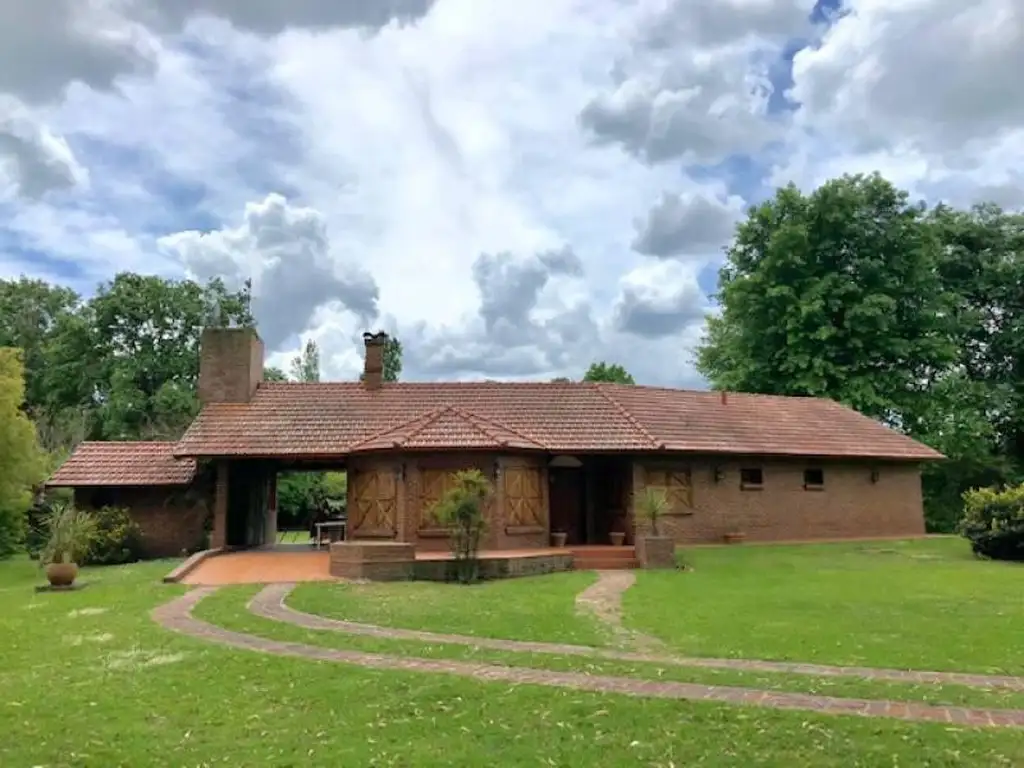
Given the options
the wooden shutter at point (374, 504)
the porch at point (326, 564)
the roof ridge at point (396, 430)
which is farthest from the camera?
the roof ridge at point (396, 430)

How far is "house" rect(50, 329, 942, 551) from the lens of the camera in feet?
66.2

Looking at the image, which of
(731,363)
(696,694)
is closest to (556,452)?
(696,694)

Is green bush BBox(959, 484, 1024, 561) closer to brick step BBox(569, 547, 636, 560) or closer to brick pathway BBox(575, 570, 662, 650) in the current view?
brick step BBox(569, 547, 636, 560)

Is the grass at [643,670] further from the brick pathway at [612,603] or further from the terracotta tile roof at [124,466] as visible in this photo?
the terracotta tile roof at [124,466]

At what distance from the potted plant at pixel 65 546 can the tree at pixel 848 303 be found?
2568 centimetres

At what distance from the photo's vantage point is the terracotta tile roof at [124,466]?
898 inches

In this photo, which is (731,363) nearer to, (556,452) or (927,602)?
(556,452)

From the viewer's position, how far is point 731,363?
38781 millimetres

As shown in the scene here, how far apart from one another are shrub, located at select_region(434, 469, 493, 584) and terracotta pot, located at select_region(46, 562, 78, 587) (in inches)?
287

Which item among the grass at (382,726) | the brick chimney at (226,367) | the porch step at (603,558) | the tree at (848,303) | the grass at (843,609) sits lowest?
the grass at (382,726)

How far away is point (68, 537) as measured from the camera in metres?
17.8

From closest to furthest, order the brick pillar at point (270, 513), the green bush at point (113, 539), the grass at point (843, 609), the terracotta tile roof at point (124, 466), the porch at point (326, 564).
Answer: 1. the grass at point (843, 609)
2. the porch at point (326, 564)
3. the green bush at point (113, 539)
4. the terracotta tile roof at point (124, 466)
5. the brick pillar at point (270, 513)

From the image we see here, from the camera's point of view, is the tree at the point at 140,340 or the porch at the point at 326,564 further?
the tree at the point at 140,340

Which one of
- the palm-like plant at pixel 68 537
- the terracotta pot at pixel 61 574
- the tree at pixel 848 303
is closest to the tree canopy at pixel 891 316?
the tree at pixel 848 303
